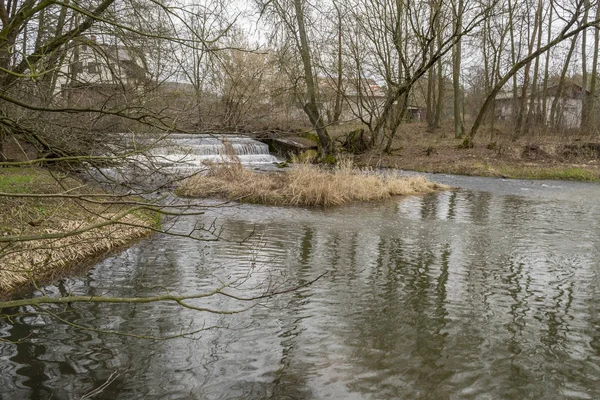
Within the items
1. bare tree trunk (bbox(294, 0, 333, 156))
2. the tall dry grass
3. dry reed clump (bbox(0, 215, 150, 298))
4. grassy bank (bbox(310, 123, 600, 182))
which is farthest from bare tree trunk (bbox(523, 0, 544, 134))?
dry reed clump (bbox(0, 215, 150, 298))

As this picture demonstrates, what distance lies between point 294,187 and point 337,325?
8177mm

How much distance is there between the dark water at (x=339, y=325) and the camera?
4.31 metres

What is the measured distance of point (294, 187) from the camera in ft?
44.1

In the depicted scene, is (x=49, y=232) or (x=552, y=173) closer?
(x=49, y=232)

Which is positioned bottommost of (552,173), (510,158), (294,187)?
(294,187)

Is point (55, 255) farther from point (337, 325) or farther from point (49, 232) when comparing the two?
point (337, 325)

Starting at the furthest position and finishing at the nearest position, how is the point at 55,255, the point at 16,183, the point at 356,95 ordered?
the point at 356,95, the point at 16,183, the point at 55,255

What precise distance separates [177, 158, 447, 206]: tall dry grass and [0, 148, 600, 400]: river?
358 centimetres

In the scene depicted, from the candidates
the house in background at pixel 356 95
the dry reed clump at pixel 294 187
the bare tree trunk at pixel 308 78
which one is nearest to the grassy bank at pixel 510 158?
the bare tree trunk at pixel 308 78

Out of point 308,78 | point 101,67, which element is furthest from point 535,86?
point 101,67

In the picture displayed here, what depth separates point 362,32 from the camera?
69.5 feet

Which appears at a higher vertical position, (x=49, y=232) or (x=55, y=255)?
(x=49, y=232)

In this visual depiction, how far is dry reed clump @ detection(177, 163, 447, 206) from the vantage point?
1327cm

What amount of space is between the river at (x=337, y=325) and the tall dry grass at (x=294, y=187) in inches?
141
